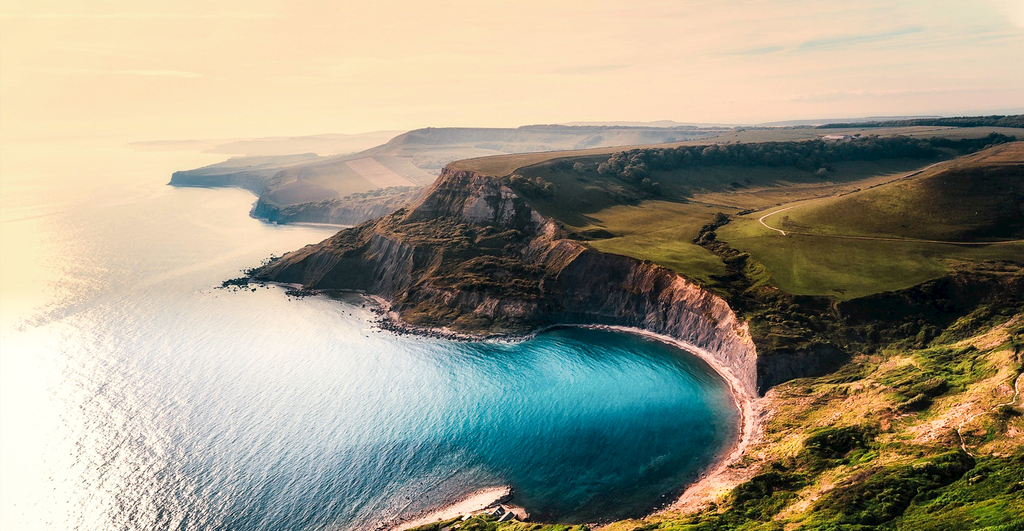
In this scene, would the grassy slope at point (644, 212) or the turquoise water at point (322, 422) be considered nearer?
the turquoise water at point (322, 422)

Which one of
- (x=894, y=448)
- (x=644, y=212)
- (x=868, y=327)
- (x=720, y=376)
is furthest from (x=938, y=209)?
(x=894, y=448)

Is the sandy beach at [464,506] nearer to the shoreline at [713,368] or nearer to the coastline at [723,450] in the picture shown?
the shoreline at [713,368]

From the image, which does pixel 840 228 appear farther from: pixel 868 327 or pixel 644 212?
pixel 644 212

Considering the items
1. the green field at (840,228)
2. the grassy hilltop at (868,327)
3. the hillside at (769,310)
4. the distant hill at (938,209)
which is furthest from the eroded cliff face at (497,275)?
the distant hill at (938,209)

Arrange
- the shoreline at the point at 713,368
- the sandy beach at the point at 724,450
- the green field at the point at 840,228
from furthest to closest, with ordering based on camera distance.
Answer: the green field at the point at 840,228 < the shoreline at the point at 713,368 < the sandy beach at the point at 724,450

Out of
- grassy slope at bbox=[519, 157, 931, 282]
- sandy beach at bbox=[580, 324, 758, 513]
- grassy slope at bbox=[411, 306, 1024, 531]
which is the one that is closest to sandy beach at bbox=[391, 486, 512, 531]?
grassy slope at bbox=[411, 306, 1024, 531]

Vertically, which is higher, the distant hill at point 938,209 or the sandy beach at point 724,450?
the distant hill at point 938,209

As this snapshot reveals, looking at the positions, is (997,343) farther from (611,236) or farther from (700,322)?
(611,236)

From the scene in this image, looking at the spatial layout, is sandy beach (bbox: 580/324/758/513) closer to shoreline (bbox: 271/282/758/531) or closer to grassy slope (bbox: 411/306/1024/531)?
shoreline (bbox: 271/282/758/531)
